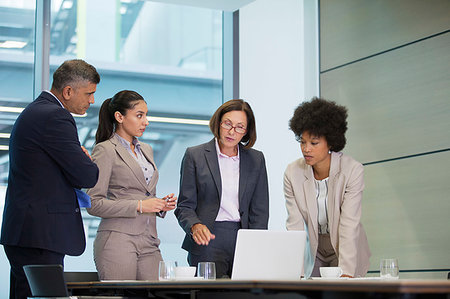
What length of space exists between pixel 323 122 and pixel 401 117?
137cm

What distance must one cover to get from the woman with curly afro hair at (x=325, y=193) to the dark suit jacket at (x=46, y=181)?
128cm

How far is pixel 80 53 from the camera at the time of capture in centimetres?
614

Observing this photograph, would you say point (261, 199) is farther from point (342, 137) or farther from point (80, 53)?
point (80, 53)

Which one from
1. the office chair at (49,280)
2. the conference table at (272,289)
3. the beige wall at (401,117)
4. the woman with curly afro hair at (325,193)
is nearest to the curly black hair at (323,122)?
the woman with curly afro hair at (325,193)

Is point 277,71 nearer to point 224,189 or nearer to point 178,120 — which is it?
point 178,120

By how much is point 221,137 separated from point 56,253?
125 centimetres

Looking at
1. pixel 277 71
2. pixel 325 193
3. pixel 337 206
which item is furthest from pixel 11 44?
pixel 337 206

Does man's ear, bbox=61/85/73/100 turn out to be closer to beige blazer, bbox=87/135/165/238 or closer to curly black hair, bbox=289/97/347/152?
beige blazer, bbox=87/135/165/238

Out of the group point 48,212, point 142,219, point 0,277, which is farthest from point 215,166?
point 0,277

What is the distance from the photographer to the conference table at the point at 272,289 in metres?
1.76

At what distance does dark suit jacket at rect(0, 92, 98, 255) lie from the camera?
3.12 metres

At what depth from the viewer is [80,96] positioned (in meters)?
3.44

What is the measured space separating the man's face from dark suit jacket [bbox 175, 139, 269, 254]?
0.75 m

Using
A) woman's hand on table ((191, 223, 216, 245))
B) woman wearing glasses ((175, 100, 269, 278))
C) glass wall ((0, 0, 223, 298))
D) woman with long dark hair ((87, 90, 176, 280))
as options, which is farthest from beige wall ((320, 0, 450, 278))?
woman with long dark hair ((87, 90, 176, 280))
